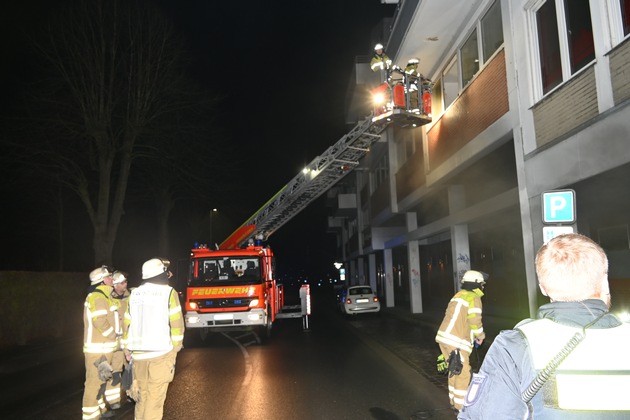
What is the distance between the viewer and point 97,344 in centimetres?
624

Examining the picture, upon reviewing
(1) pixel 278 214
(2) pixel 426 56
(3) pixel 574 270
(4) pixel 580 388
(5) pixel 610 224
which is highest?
(2) pixel 426 56

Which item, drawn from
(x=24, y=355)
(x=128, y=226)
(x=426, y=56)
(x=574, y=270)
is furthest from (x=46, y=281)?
(x=128, y=226)

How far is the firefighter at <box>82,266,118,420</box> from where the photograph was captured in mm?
5918

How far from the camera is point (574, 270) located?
188 cm

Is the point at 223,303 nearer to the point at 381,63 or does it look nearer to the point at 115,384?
the point at 115,384

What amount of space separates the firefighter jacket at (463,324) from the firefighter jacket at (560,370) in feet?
14.0

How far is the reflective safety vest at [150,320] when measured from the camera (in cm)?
493

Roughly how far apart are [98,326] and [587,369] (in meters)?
5.97

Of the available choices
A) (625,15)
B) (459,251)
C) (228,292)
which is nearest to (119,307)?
(228,292)

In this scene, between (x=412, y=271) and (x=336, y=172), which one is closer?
(x=336, y=172)

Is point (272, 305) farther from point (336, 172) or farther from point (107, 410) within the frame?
point (107, 410)

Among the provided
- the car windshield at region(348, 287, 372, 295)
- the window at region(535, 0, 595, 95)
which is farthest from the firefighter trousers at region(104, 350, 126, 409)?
the car windshield at region(348, 287, 372, 295)

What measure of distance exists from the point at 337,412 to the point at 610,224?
21.6 feet

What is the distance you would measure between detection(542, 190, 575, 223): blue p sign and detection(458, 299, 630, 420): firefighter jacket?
3822 mm
